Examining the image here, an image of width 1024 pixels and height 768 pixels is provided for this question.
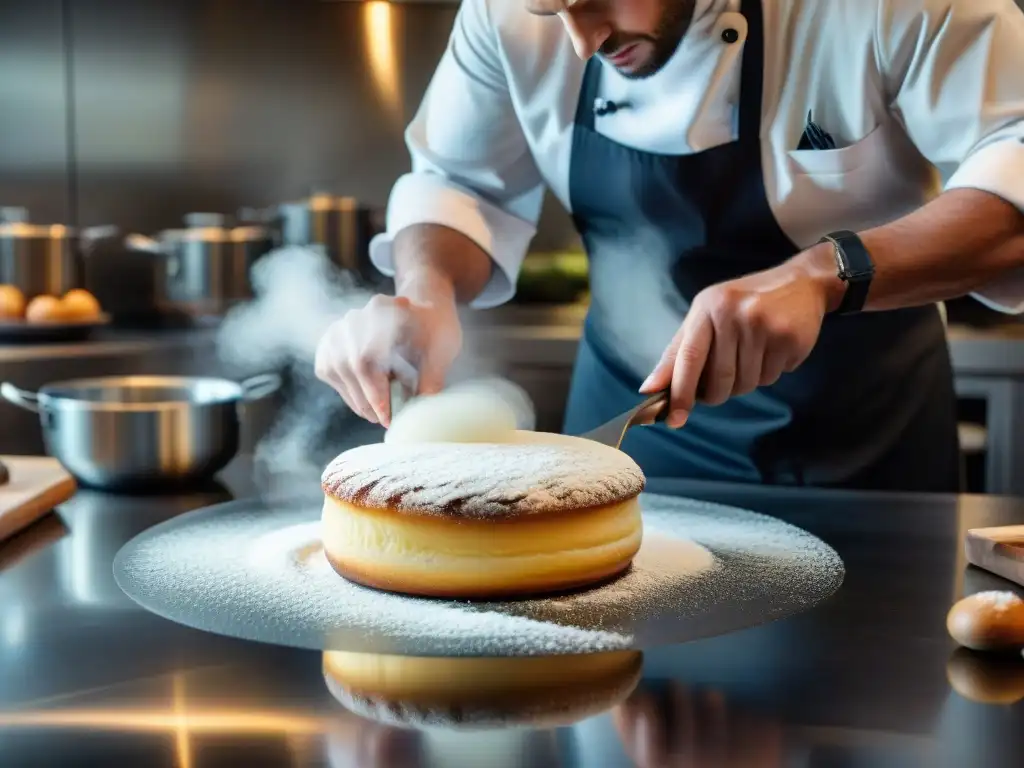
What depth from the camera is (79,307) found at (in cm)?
296

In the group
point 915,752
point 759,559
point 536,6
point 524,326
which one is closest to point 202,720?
point 915,752

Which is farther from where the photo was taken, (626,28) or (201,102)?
(201,102)

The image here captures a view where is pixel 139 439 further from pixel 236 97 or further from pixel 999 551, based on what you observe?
pixel 236 97

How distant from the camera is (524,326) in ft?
10.4

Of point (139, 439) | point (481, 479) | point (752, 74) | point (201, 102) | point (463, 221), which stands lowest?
point (139, 439)

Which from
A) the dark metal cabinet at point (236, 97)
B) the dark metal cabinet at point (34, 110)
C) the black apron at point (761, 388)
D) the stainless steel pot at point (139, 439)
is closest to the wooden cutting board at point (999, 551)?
the black apron at point (761, 388)

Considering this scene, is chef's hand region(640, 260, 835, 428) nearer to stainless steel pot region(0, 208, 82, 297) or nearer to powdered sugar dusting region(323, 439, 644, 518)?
powdered sugar dusting region(323, 439, 644, 518)

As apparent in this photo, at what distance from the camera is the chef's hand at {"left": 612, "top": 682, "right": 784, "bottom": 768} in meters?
0.72

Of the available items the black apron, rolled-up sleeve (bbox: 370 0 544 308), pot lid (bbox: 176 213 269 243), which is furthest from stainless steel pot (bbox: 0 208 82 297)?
the black apron

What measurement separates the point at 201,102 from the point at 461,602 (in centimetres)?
296

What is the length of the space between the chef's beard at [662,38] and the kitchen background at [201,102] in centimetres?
185

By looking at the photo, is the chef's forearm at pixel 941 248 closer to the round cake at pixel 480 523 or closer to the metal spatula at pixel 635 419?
the metal spatula at pixel 635 419

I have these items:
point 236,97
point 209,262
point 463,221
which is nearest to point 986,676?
point 463,221

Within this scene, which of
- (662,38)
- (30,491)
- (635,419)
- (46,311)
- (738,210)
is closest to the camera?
(635,419)
